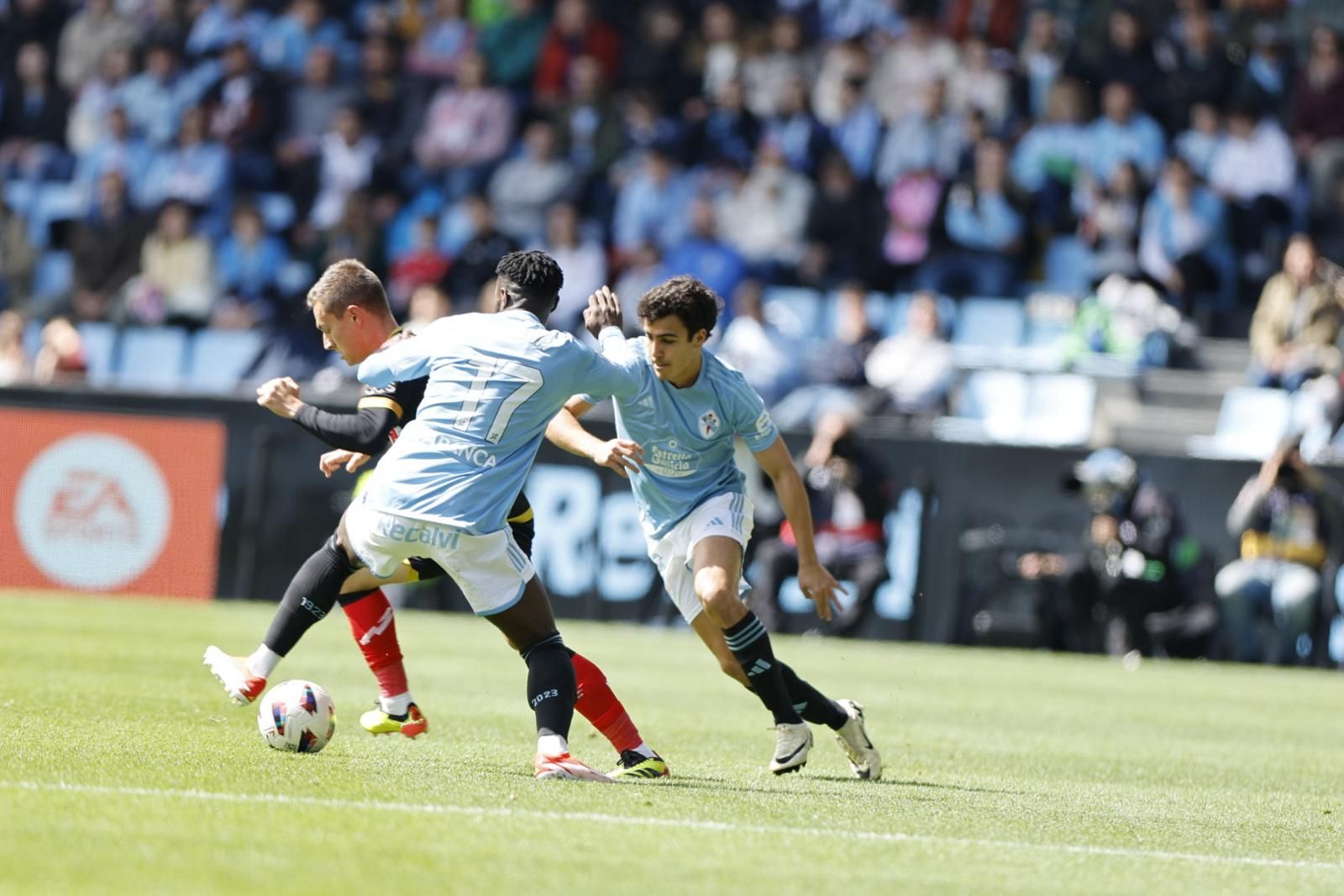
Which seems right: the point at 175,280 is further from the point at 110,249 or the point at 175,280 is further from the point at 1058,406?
the point at 1058,406

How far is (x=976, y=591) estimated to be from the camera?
55.6 ft

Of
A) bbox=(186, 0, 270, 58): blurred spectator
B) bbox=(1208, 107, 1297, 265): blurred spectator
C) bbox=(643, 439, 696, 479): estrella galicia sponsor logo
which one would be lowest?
bbox=(643, 439, 696, 479): estrella galicia sponsor logo

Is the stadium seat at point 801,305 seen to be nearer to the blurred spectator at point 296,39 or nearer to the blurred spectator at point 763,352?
the blurred spectator at point 763,352

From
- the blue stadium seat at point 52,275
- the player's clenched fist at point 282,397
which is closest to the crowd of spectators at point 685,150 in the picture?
the blue stadium seat at point 52,275

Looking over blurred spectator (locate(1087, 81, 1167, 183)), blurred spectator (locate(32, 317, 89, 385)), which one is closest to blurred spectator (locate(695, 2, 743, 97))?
blurred spectator (locate(1087, 81, 1167, 183))

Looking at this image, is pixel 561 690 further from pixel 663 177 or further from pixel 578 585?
pixel 663 177

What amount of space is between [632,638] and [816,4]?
9.65m

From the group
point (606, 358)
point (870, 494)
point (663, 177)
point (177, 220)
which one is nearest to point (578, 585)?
point (870, 494)

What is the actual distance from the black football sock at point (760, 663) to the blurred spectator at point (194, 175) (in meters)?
15.9

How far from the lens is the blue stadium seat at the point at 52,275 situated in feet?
75.4

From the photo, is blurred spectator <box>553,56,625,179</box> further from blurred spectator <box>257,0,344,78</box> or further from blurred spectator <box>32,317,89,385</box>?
blurred spectator <box>32,317,89,385</box>

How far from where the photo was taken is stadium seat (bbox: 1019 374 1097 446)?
18.5 m

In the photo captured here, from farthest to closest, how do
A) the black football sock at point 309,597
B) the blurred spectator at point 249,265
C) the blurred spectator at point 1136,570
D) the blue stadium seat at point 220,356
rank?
the blurred spectator at point 249,265 < the blue stadium seat at point 220,356 < the blurred spectator at point 1136,570 < the black football sock at point 309,597

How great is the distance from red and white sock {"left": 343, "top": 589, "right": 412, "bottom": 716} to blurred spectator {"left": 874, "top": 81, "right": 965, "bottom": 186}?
13306 millimetres
